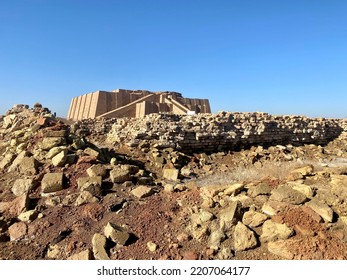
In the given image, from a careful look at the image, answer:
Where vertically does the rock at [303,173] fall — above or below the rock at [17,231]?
above

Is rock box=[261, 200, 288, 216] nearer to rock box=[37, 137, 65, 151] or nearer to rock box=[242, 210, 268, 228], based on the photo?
rock box=[242, 210, 268, 228]

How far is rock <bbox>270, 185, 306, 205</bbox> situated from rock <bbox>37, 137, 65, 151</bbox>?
228 inches

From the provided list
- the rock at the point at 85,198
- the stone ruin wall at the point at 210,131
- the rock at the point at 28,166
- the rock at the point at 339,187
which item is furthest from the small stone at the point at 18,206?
the stone ruin wall at the point at 210,131

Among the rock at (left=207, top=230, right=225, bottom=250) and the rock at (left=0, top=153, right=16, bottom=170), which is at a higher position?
the rock at (left=0, top=153, right=16, bottom=170)

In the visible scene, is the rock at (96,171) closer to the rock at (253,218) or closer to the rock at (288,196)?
the rock at (253,218)

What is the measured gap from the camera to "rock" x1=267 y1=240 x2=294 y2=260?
134 inches

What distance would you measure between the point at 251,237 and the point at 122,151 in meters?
7.76

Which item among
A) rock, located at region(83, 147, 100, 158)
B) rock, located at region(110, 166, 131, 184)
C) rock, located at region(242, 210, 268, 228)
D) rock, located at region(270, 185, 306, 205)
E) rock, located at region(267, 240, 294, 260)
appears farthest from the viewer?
rock, located at region(83, 147, 100, 158)

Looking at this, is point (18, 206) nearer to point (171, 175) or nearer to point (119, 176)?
point (119, 176)

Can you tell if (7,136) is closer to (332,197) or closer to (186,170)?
(186,170)

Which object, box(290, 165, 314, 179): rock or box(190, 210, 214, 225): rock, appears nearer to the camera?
box(190, 210, 214, 225): rock

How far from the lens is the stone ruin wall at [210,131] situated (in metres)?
11.6

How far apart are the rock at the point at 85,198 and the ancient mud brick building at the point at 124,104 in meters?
14.1

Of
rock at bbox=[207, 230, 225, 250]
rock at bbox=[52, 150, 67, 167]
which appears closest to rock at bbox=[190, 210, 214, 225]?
rock at bbox=[207, 230, 225, 250]
